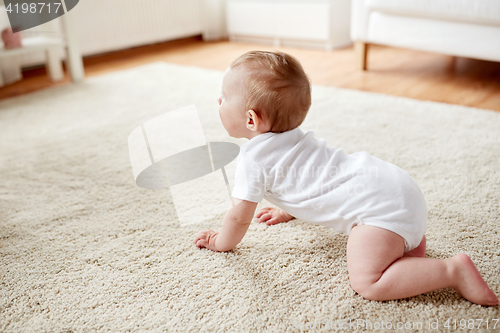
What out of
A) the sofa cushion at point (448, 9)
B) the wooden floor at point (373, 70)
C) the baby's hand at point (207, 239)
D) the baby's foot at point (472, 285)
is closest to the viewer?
the baby's foot at point (472, 285)

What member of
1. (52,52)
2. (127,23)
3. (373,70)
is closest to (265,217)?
(373,70)

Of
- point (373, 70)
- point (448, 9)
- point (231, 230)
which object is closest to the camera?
point (231, 230)

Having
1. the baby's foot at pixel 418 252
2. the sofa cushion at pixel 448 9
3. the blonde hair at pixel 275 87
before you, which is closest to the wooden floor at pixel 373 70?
the sofa cushion at pixel 448 9

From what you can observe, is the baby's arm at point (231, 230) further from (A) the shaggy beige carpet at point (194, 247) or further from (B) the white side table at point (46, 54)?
(B) the white side table at point (46, 54)

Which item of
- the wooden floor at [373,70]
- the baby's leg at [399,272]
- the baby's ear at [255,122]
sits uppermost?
the baby's ear at [255,122]

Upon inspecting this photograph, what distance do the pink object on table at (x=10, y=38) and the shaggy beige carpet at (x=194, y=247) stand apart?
0.71m

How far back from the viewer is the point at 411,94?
68.1 inches

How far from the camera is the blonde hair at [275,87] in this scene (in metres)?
0.63

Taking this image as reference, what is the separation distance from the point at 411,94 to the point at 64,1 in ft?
4.94

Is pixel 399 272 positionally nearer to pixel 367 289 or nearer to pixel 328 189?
pixel 367 289

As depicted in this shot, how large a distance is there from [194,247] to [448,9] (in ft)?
4.91

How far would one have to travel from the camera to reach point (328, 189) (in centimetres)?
66

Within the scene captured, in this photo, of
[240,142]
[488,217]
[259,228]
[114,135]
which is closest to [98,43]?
[114,135]

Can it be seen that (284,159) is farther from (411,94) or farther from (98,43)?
(98,43)
